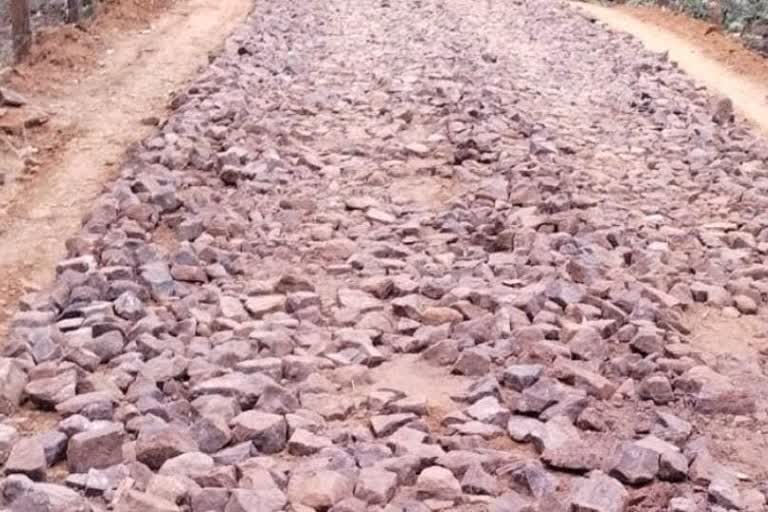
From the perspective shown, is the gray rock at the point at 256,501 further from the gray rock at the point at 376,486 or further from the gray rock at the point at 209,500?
the gray rock at the point at 376,486

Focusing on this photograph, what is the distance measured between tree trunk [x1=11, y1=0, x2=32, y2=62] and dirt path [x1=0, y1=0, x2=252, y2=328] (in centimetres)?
87

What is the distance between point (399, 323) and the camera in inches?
229

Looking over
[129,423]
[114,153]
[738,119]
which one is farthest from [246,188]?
[738,119]

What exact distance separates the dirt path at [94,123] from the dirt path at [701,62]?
7.48 metres

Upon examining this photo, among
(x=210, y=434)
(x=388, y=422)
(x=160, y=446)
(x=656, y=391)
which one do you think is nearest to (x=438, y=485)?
(x=388, y=422)

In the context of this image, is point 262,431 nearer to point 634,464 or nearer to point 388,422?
point 388,422

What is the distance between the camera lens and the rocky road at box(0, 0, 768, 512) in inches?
163

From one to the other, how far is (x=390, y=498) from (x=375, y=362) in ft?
4.71

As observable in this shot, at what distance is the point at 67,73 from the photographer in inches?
494

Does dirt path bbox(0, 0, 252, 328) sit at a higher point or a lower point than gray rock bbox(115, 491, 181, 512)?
lower

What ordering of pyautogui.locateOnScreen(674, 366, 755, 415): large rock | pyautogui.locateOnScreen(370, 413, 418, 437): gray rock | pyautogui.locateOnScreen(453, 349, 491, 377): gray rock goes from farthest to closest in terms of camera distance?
pyautogui.locateOnScreen(453, 349, 491, 377): gray rock < pyautogui.locateOnScreen(674, 366, 755, 415): large rock < pyautogui.locateOnScreen(370, 413, 418, 437): gray rock

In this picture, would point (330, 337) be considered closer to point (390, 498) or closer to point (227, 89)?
point (390, 498)

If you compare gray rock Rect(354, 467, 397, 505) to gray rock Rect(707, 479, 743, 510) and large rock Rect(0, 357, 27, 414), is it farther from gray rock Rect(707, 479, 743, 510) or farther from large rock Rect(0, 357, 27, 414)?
large rock Rect(0, 357, 27, 414)

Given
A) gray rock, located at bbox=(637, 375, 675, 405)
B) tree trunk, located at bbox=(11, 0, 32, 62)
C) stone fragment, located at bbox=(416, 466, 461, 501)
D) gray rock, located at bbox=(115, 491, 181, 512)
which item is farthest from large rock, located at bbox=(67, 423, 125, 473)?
tree trunk, located at bbox=(11, 0, 32, 62)
